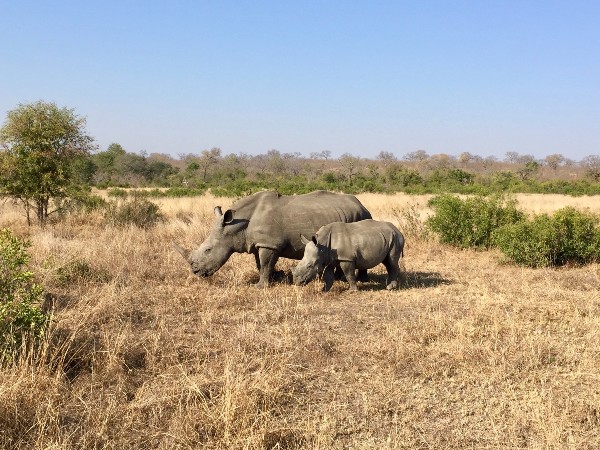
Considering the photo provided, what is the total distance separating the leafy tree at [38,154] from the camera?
14094mm

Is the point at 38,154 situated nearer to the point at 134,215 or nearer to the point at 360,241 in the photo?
the point at 134,215

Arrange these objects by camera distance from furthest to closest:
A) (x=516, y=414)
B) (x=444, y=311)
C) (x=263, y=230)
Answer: (x=263, y=230)
(x=444, y=311)
(x=516, y=414)

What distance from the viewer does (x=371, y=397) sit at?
4.58 metres

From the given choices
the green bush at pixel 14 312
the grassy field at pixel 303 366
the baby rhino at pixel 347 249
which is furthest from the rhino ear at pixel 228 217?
the green bush at pixel 14 312

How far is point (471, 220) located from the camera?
12852 mm

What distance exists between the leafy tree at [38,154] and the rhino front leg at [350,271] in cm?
957

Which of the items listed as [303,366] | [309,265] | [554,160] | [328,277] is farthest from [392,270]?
[554,160]

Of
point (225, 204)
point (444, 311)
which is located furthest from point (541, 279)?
point (225, 204)

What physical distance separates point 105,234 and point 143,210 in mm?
3561

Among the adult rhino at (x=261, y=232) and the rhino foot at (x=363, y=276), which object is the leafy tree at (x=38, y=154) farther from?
the rhino foot at (x=363, y=276)

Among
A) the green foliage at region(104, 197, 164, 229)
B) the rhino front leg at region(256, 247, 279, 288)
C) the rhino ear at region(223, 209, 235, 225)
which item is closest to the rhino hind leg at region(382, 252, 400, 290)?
the rhino front leg at region(256, 247, 279, 288)

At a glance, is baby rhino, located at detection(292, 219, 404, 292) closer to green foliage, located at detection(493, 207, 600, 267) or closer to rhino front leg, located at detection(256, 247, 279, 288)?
rhino front leg, located at detection(256, 247, 279, 288)

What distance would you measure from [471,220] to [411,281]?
13.9 ft

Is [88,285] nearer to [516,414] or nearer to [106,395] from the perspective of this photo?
[106,395]
